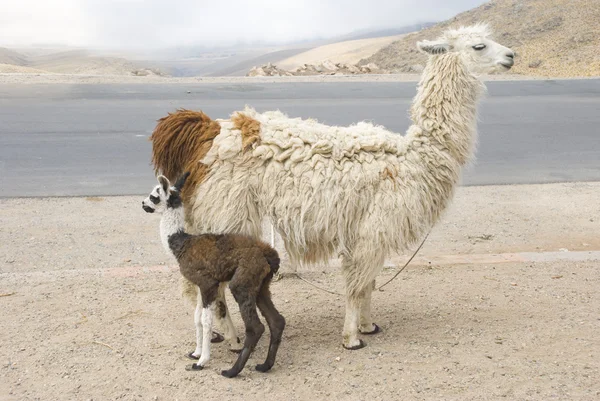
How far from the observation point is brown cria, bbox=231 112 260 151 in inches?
194

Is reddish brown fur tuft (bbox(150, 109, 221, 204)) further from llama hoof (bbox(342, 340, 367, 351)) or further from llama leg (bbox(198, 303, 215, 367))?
llama hoof (bbox(342, 340, 367, 351))

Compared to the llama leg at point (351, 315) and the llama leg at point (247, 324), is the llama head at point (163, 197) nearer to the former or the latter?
the llama leg at point (247, 324)

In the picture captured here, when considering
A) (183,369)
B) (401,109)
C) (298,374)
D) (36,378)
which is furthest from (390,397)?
(401,109)

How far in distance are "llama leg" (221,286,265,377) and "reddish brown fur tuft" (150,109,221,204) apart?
0.83m

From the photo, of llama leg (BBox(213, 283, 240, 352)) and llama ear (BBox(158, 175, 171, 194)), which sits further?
llama leg (BBox(213, 283, 240, 352))

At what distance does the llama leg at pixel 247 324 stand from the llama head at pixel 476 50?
7.47 feet

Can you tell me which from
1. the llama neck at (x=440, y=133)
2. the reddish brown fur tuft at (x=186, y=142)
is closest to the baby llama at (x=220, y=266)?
the reddish brown fur tuft at (x=186, y=142)

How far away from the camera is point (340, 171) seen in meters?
4.98

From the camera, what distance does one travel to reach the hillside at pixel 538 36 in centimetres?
2225

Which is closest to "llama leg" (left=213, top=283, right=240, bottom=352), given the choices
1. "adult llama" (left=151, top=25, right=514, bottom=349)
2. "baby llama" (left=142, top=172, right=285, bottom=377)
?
"adult llama" (left=151, top=25, right=514, bottom=349)

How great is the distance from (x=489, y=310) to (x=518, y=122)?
8.59 metres

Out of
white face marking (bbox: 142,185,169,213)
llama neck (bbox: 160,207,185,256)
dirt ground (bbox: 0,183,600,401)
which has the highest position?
white face marking (bbox: 142,185,169,213)

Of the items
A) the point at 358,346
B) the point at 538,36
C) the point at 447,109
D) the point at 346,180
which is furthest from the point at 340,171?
the point at 538,36

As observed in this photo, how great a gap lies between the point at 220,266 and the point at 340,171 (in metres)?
1.06
